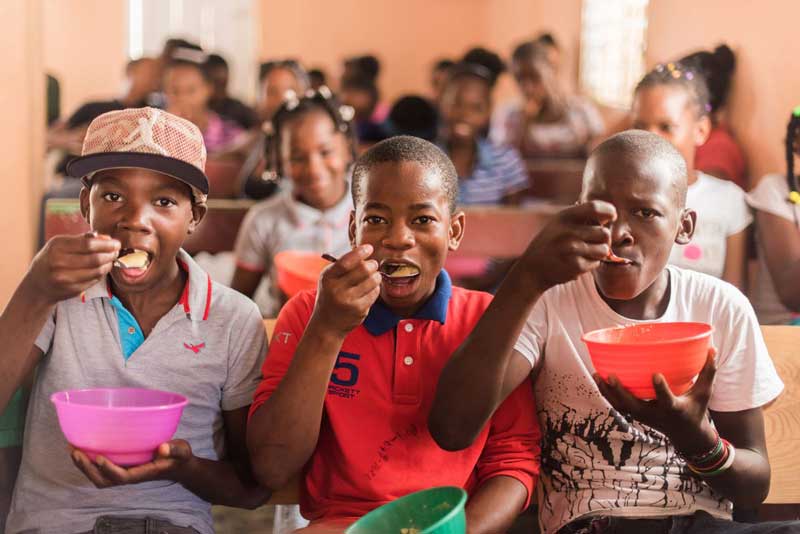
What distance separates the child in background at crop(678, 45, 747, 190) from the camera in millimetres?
3758

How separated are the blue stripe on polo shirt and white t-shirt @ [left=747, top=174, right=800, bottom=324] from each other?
2006 mm

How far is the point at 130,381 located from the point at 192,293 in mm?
206

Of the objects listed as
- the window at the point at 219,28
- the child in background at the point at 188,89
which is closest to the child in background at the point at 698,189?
the child in background at the point at 188,89

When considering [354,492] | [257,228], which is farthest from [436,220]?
[257,228]

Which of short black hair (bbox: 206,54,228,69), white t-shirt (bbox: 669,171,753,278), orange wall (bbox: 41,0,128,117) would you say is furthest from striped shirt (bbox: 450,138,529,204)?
orange wall (bbox: 41,0,128,117)

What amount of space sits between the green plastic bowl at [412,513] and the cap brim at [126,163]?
0.74 meters

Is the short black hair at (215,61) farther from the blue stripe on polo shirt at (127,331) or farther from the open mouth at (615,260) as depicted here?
the open mouth at (615,260)

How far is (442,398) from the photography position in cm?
168

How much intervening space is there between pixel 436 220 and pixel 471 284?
1.72 metres

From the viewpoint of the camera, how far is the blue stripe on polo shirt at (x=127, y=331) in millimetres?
1790

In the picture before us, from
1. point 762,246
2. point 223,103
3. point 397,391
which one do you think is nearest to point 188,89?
point 223,103

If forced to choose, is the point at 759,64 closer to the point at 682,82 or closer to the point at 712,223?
the point at 682,82

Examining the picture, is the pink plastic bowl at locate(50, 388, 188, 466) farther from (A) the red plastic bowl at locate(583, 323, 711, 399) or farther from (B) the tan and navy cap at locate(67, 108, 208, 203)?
(A) the red plastic bowl at locate(583, 323, 711, 399)

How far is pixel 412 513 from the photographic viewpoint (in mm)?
1509
